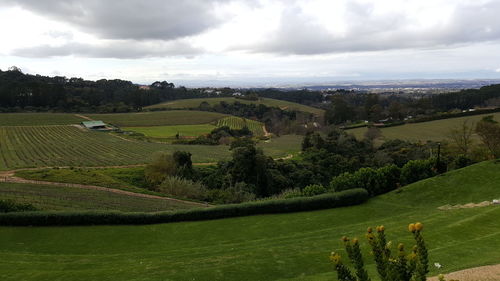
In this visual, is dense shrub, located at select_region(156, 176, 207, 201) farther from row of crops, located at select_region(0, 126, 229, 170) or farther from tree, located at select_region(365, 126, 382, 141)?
tree, located at select_region(365, 126, 382, 141)

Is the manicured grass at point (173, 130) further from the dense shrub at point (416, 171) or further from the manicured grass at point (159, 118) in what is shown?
the dense shrub at point (416, 171)

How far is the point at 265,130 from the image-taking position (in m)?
96.0

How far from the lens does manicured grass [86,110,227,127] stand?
298 ft

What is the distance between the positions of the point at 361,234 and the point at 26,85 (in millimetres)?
111224

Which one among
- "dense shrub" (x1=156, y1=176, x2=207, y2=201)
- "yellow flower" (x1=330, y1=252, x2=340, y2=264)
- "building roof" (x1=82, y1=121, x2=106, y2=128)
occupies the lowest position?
"dense shrub" (x1=156, y1=176, x2=207, y2=201)

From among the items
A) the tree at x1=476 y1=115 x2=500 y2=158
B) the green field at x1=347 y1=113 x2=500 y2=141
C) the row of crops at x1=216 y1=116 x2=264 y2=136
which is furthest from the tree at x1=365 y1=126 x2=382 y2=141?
the row of crops at x1=216 y1=116 x2=264 y2=136

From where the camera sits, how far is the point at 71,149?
184ft

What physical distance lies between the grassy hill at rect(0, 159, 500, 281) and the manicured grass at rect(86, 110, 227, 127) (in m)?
72.9

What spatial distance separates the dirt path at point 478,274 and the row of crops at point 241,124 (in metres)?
78.6

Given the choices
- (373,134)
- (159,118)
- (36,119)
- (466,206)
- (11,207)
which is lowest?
(373,134)

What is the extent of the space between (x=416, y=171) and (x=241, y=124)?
72.4 metres

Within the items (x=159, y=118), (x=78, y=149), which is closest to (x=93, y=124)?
(x=159, y=118)

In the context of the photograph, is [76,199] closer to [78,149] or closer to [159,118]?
[78,149]

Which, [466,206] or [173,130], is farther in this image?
[173,130]
